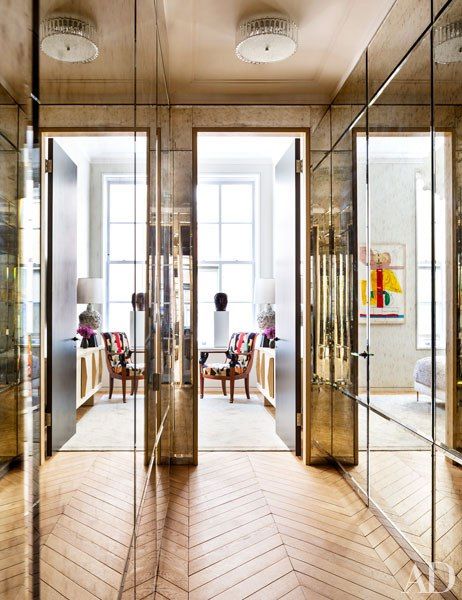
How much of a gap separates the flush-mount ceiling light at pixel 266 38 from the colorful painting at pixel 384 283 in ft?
4.23

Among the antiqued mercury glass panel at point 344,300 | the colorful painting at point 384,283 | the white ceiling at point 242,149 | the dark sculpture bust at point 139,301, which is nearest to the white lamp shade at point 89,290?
the dark sculpture bust at point 139,301

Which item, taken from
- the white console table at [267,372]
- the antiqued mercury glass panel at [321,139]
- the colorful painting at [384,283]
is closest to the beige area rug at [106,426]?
the colorful painting at [384,283]

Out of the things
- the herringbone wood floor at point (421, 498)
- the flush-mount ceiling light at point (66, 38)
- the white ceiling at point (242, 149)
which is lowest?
the herringbone wood floor at point (421, 498)

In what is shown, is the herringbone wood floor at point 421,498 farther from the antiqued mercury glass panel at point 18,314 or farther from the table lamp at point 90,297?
the antiqued mercury glass panel at point 18,314

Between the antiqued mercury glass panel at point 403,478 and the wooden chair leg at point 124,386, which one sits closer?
the wooden chair leg at point 124,386

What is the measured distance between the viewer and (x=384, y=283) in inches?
104

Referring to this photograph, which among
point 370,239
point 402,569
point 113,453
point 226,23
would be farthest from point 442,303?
point 226,23

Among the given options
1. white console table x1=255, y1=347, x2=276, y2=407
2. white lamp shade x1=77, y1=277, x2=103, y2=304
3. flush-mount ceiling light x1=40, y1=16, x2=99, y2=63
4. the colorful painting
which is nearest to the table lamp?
white lamp shade x1=77, y1=277, x2=103, y2=304

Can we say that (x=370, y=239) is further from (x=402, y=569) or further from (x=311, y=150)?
(x=402, y=569)

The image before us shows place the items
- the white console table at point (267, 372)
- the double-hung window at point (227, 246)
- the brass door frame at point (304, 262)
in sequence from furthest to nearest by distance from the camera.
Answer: the double-hung window at point (227, 246)
the white console table at point (267, 372)
the brass door frame at point (304, 262)

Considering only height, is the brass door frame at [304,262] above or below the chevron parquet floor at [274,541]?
above

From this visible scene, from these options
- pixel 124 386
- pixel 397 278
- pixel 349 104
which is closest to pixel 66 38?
pixel 124 386

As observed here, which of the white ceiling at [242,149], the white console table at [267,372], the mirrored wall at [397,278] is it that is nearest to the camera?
the mirrored wall at [397,278]

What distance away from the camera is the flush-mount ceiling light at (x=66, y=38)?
53cm
